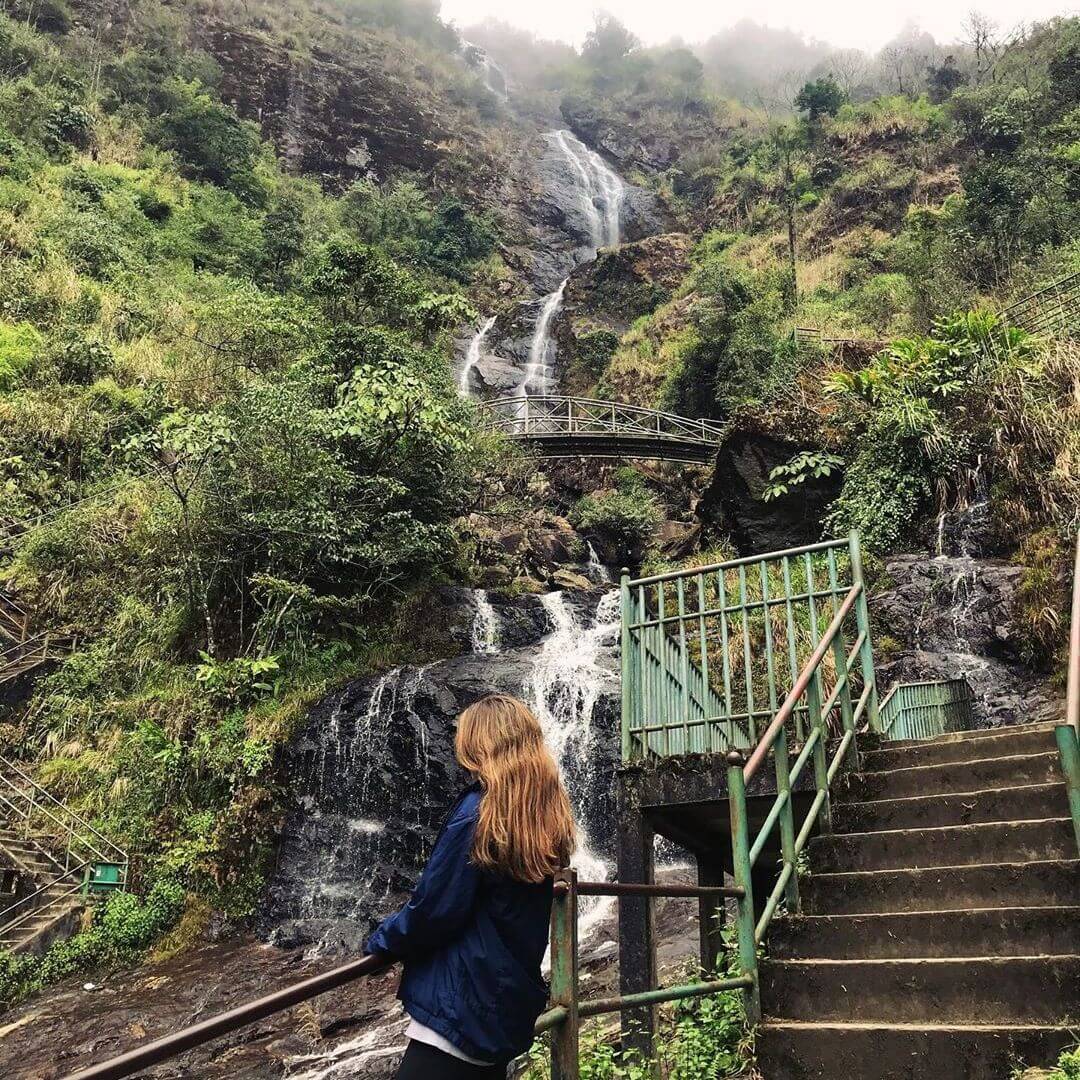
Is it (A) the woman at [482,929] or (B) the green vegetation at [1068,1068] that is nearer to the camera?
(A) the woman at [482,929]

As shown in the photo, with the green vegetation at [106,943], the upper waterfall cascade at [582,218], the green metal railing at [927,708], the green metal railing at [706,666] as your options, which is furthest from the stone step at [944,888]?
the upper waterfall cascade at [582,218]

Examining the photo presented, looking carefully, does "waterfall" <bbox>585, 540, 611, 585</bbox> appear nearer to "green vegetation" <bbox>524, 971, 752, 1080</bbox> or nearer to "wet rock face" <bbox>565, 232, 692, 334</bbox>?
"green vegetation" <bbox>524, 971, 752, 1080</bbox>

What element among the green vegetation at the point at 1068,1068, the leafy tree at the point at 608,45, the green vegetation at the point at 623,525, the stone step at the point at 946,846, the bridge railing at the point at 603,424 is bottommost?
the green vegetation at the point at 1068,1068

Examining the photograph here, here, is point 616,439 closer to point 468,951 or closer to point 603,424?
point 603,424

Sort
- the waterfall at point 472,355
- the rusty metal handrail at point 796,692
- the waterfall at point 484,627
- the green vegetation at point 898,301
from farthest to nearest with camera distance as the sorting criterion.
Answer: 1. the waterfall at point 472,355
2. the waterfall at point 484,627
3. the green vegetation at point 898,301
4. the rusty metal handrail at point 796,692

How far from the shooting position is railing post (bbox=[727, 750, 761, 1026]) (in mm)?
3594

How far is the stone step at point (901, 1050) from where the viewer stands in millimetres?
3082

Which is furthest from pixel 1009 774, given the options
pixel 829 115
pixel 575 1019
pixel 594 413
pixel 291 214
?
pixel 829 115

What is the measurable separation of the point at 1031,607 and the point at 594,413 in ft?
53.4

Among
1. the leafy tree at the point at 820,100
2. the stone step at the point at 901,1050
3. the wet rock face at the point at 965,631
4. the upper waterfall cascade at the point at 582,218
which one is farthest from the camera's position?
the leafy tree at the point at 820,100

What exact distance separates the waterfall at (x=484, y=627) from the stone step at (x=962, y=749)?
325 inches

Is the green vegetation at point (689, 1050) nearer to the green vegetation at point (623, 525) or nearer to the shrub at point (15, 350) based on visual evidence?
the green vegetation at point (623, 525)

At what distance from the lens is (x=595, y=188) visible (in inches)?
1651

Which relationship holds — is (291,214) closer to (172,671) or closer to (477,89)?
(172,671)
